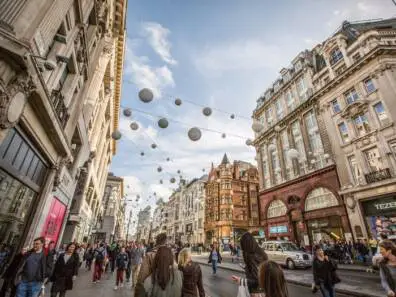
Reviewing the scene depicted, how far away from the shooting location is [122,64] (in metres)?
26.8

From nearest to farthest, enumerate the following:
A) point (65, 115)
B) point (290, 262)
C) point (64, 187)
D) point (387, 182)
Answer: point (65, 115) < point (64, 187) < point (290, 262) < point (387, 182)

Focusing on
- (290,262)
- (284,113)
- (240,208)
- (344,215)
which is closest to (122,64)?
(284,113)

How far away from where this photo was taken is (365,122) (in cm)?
2072

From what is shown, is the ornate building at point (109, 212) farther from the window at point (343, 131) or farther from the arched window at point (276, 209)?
the window at point (343, 131)

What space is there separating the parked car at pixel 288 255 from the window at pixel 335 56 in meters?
22.0

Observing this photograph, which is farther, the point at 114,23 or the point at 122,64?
the point at 122,64

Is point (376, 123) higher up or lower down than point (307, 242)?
higher up

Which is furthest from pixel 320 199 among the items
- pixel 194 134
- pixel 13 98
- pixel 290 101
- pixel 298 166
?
pixel 13 98

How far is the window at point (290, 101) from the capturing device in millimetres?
30628

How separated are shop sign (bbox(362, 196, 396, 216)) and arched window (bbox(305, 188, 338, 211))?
2.92 meters

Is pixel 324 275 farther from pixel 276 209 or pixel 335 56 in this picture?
pixel 335 56

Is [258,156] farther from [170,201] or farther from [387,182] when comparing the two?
[170,201]

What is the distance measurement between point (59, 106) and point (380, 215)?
24763 millimetres

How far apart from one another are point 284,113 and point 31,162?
31.4 metres
